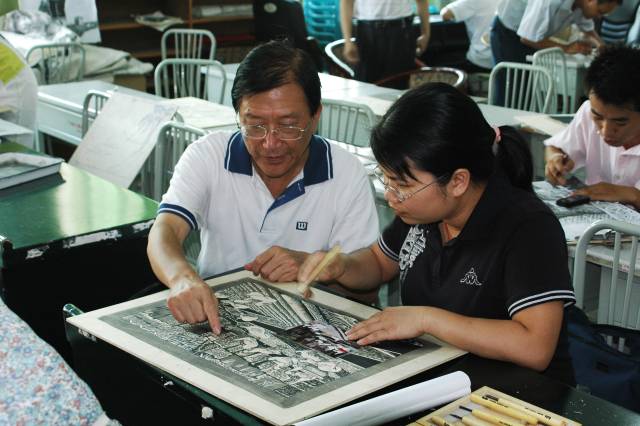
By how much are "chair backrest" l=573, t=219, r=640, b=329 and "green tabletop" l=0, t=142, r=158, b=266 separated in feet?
3.44

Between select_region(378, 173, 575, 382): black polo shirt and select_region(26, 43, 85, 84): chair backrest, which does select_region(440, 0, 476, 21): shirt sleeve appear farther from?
select_region(378, 173, 575, 382): black polo shirt

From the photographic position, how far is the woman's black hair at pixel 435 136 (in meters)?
1.30

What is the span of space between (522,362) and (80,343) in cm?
73

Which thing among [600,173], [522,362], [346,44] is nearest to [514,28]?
[346,44]

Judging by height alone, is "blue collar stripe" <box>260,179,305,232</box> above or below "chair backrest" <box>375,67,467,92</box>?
above

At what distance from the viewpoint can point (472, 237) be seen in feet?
4.53

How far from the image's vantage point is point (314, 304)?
1.43 metres

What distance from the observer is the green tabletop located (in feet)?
6.26

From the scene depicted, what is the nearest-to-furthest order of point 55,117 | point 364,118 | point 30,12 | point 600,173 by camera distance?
point 600,173, point 364,118, point 55,117, point 30,12

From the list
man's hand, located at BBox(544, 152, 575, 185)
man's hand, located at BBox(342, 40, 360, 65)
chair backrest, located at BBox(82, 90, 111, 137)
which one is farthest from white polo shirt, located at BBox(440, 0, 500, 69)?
man's hand, located at BBox(544, 152, 575, 185)

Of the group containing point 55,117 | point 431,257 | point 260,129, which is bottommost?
point 55,117

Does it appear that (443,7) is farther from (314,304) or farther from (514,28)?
(314,304)

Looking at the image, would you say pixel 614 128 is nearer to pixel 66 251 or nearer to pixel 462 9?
pixel 66 251

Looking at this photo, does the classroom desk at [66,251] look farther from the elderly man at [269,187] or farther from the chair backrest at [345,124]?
the chair backrest at [345,124]
